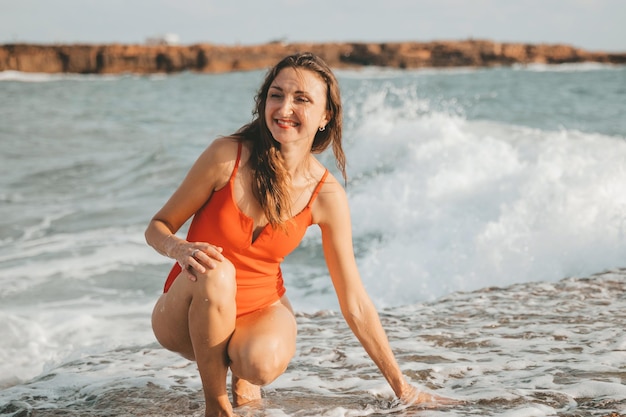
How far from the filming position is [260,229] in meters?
2.99

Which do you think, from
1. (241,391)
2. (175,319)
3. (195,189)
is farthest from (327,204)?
(241,391)

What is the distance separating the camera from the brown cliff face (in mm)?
72750

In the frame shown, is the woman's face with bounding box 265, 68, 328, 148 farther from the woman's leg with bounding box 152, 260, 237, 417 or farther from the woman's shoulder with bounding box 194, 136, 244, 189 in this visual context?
the woman's leg with bounding box 152, 260, 237, 417

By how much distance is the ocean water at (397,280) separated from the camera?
3.53 metres

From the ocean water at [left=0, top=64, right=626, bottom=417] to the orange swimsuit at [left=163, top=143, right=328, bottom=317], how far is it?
572mm

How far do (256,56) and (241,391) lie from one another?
7916 centimetres

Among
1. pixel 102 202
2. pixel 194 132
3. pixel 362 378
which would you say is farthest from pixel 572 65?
pixel 362 378

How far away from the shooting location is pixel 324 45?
88.2 m

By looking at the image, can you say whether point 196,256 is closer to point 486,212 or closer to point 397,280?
point 397,280

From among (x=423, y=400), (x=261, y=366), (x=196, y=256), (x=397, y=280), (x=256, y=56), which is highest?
(x=256, y=56)

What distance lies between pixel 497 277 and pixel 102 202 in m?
6.17

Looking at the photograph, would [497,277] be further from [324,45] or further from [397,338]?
[324,45]

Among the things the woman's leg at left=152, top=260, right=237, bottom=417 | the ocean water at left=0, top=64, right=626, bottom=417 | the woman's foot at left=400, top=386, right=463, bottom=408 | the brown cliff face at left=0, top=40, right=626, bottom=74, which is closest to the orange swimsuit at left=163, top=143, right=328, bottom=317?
the woman's leg at left=152, top=260, right=237, bottom=417

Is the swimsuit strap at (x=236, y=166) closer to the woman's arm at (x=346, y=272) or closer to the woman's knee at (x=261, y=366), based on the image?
the woman's arm at (x=346, y=272)
